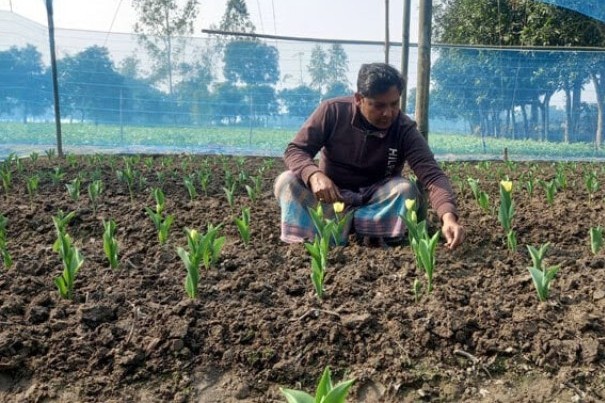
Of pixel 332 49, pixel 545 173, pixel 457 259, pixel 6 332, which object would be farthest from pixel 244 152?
pixel 6 332

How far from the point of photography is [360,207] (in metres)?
3.67

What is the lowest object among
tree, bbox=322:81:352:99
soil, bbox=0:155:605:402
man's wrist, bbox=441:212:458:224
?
soil, bbox=0:155:605:402

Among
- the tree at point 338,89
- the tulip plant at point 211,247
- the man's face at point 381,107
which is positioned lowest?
the tulip plant at point 211,247

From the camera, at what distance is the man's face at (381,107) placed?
3.23m

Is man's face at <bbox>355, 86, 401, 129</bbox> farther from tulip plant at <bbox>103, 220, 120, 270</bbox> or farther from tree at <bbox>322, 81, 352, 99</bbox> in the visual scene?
tree at <bbox>322, 81, 352, 99</bbox>

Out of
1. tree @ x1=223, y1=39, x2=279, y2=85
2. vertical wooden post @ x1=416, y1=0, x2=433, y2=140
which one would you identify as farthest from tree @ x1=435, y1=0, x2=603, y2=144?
vertical wooden post @ x1=416, y1=0, x2=433, y2=140

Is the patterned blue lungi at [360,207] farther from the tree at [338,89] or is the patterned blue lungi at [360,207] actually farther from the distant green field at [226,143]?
the tree at [338,89]

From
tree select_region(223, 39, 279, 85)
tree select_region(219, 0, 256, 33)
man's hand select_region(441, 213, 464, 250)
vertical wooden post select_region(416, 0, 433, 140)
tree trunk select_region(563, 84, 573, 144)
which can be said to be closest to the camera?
man's hand select_region(441, 213, 464, 250)

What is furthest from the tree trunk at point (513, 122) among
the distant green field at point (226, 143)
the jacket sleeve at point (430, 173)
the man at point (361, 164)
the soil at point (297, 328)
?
the soil at point (297, 328)

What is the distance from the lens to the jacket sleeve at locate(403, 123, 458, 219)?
3.06 meters

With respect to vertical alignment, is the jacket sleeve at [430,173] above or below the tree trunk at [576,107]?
below

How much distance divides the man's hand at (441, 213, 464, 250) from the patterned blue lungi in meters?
0.51

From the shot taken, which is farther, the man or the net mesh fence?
the net mesh fence

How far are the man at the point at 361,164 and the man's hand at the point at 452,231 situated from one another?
15.1 inches
